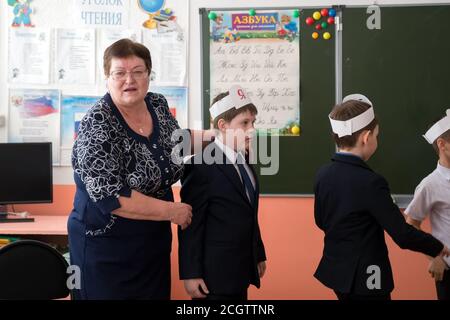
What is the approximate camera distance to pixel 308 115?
10.9 ft

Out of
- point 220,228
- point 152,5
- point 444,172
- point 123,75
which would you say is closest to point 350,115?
point 444,172

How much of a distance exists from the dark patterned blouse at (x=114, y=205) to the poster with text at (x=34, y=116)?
1846 millimetres

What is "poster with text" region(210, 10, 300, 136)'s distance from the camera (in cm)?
332

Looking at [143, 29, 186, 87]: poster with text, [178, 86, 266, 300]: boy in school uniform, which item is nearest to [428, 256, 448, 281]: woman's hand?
[178, 86, 266, 300]: boy in school uniform

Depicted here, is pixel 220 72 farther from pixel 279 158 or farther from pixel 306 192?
pixel 306 192

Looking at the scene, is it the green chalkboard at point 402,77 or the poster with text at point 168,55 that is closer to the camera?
the green chalkboard at point 402,77

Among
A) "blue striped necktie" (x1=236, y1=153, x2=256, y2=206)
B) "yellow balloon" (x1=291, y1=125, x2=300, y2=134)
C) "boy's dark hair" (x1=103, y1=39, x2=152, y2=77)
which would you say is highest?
"boy's dark hair" (x1=103, y1=39, x2=152, y2=77)

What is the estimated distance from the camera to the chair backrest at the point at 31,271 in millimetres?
1670

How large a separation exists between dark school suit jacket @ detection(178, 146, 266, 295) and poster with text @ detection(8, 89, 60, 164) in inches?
75.2

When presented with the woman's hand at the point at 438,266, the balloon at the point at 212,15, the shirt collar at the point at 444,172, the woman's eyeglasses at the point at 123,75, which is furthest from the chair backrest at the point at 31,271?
the balloon at the point at 212,15

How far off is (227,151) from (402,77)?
177 centimetres

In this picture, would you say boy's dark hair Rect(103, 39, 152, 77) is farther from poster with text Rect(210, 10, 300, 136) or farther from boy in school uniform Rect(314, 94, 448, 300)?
poster with text Rect(210, 10, 300, 136)

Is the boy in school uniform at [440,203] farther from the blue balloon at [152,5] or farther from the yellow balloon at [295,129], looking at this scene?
the blue balloon at [152,5]

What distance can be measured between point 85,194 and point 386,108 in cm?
215
